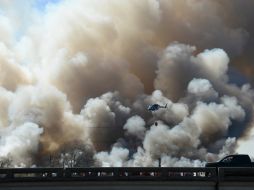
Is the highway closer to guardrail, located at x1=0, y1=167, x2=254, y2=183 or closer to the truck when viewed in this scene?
guardrail, located at x1=0, y1=167, x2=254, y2=183

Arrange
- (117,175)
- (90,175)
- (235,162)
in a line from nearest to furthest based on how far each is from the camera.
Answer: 1. (90,175)
2. (117,175)
3. (235,162)

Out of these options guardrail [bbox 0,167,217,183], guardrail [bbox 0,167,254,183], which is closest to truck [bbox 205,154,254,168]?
guardrail [bbox 0,167,254,183]

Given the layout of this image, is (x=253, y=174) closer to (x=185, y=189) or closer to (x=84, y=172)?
(x=185, y=189)

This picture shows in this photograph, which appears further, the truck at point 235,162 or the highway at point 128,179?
the truck at point 235,162

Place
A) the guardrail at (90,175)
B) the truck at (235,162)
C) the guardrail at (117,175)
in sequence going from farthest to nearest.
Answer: the truck at (235,162) → the guardrail at (117,175) → the guardrail at (90,175)

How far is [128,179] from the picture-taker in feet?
92.9

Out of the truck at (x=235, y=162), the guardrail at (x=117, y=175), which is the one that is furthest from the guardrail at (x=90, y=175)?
the truck at (x=235, y=162)

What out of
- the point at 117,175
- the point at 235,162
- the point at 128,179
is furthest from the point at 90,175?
the point at 235,162

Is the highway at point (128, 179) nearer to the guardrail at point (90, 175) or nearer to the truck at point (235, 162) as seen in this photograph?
the guardrail at point (90, 175)

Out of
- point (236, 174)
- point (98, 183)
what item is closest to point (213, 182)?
point (236, 174)

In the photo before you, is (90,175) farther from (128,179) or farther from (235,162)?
(235,162)

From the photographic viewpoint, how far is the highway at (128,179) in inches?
1099

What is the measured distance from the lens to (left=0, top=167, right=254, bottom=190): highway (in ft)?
91.6

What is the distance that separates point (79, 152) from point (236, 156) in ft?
276
